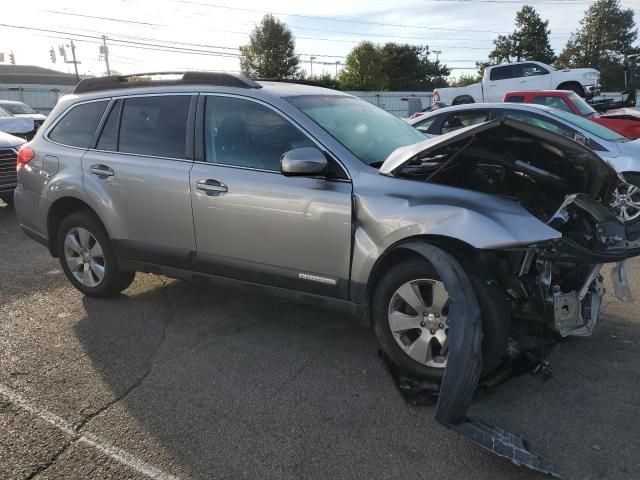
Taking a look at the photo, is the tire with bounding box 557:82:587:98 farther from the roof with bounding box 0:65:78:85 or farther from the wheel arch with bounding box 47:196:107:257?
the roof with bounding box 0:65:78:85

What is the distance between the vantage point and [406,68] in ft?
195

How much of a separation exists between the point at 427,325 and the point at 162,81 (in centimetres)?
290

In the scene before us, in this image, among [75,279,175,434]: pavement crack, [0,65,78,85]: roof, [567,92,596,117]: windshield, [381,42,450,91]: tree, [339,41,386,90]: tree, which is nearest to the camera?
[75,279,175,434]: pavement crack

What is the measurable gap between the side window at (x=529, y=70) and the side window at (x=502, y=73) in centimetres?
26

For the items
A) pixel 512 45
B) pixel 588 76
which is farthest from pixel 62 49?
pixel 588 76

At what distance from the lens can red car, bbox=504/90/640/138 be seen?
402 inches

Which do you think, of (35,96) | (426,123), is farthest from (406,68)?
(426,123)

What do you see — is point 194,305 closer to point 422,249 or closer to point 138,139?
point 138,139

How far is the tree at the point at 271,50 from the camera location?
2184 inches

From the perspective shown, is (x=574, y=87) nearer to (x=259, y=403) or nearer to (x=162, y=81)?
(x=162, y=81)

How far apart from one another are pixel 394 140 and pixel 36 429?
118 inches

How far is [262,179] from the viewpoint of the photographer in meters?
3.75

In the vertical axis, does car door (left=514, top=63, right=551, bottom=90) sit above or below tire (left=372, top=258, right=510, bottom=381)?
above

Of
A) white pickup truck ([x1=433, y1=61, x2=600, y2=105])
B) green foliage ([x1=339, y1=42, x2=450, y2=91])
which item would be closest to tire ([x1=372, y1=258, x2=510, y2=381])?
white pickup truck ([x1=433, y1=61, x2=600, y2=105])
